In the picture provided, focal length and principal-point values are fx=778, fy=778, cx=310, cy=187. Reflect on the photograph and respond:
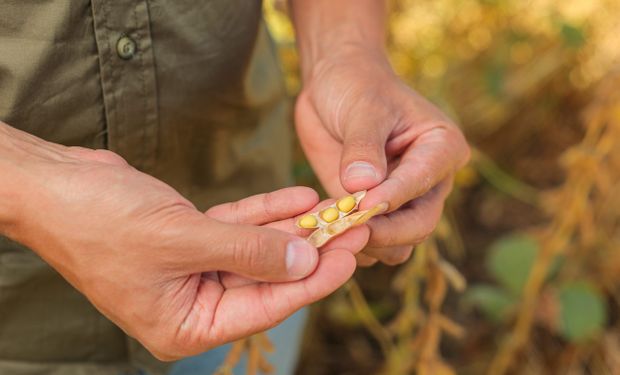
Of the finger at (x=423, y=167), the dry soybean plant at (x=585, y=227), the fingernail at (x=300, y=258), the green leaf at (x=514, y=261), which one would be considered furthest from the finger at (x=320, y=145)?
the green leaf at (x=514, y=261)

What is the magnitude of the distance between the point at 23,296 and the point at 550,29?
167cm

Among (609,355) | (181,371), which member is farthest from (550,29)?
(181,371)

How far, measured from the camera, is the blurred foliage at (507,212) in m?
1.38

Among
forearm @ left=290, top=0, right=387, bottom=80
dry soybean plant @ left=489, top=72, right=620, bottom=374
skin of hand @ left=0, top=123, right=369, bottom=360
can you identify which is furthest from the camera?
dry soybean plant @ left=489, top=72, right=620, bottom=374

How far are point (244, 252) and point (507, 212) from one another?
5.25 ft

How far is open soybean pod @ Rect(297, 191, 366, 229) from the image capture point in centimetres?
84

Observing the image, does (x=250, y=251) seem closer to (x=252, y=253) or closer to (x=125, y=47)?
(x=252, y=253)

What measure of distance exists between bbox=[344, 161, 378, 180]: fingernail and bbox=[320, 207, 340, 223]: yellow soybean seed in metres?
0.04

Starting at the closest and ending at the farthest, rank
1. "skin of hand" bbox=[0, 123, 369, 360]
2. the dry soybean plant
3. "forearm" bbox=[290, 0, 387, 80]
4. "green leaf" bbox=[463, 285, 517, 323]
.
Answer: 1. "skin of hand" bbox=[0, 123, 369, 360]
2. "forearm" bbox=[290, 0, 387, 80]
3. the dry soybean plant
4. "green leaf" bbox=[463, 285, 517, 323]

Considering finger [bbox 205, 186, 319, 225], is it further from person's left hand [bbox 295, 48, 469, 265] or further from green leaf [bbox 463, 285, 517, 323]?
green leaf [bbox 463, 285, 517, 323]

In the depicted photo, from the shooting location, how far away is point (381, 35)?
111cm

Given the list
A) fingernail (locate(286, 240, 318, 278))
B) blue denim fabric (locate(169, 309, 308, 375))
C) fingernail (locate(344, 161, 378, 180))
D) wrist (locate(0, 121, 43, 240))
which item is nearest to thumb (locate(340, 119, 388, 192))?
fingernail (locate(344, 161, 378, 180))

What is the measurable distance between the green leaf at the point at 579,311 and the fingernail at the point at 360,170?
790 mm

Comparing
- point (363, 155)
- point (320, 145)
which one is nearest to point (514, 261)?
point (320, 145)
